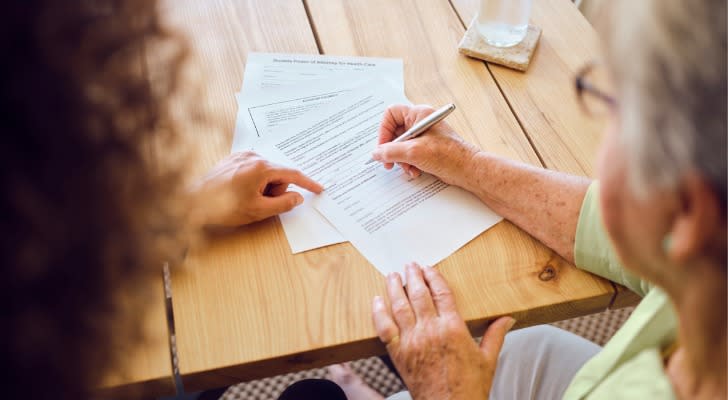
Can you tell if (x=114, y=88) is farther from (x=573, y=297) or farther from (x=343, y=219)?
(x=573, y=297)

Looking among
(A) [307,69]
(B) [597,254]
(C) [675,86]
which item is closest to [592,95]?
(C) [675,86]

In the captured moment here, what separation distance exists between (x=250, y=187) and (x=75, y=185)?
46cm

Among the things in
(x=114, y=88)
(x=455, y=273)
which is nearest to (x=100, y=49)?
(x=114, y=88)

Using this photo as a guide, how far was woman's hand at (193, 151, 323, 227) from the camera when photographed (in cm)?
83

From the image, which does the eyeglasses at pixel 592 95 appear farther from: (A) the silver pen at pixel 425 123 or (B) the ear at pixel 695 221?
(A) the silver pen at pixel 425 123

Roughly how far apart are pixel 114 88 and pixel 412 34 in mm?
805

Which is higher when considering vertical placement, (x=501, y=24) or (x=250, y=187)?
(x=501, y=24)

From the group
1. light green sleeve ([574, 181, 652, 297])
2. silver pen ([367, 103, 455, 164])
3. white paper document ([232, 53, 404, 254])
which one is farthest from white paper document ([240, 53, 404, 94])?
light green sleeve ([574, 181, 652, 297])

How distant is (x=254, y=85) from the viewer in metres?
1.04

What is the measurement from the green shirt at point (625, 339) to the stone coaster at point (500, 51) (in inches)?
12.5

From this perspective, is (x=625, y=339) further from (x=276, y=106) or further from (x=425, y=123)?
(x=276, y=106)

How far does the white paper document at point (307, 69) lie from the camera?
3.43 ft

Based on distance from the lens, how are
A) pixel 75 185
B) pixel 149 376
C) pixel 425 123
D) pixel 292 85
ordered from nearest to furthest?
pixel 75 185, pixel 149 376, pixel 425 123, pixel 292 85

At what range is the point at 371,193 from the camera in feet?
3.00
